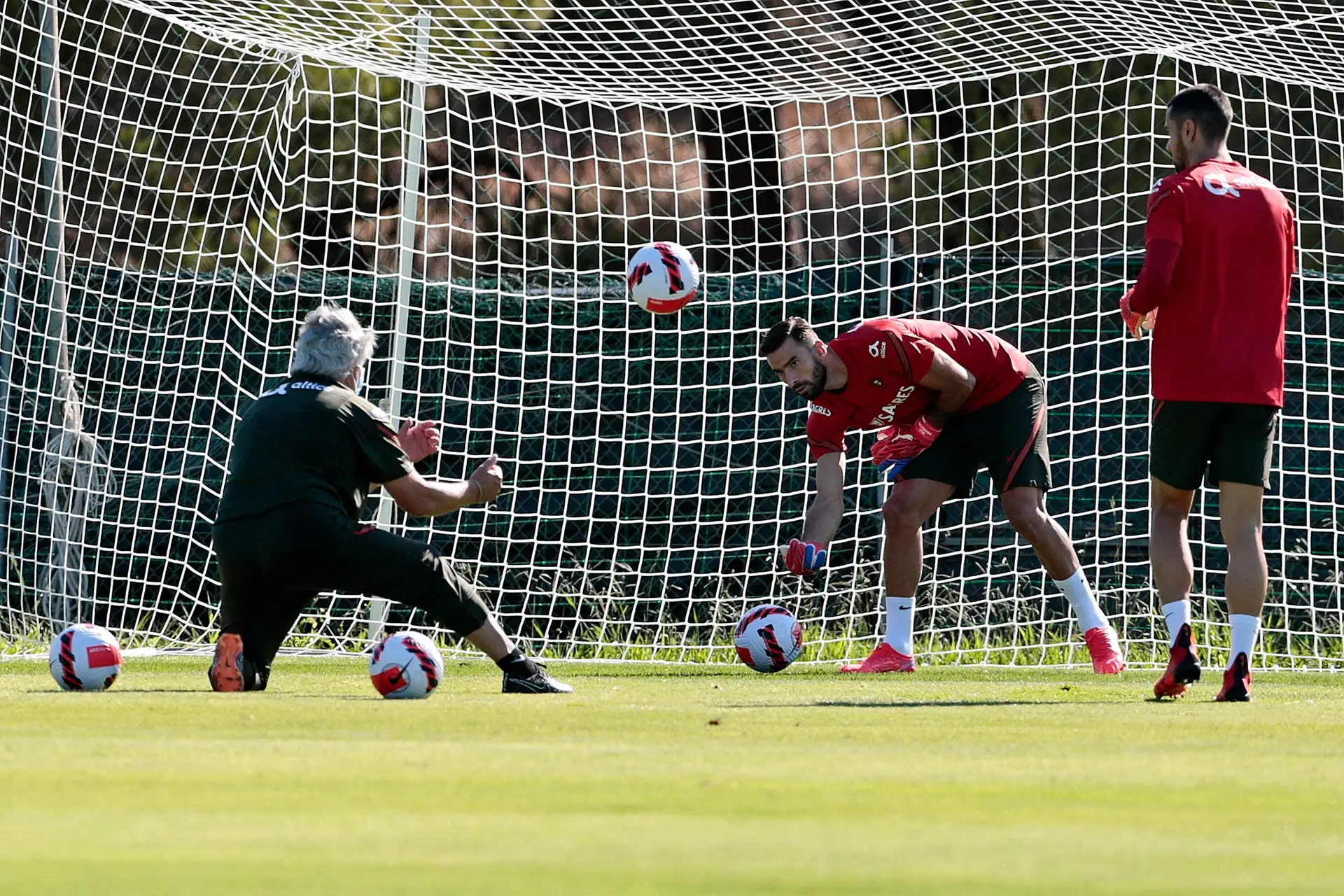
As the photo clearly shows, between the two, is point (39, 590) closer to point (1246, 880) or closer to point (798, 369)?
point (798, 369)

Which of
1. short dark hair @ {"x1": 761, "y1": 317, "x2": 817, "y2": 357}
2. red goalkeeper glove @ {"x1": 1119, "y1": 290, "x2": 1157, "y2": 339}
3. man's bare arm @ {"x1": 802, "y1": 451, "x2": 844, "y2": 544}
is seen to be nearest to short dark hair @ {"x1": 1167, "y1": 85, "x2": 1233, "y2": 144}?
red goalkeeper glove @ {"x1": 1119, "y1": 290, "x2": 1157, "y2": 339}

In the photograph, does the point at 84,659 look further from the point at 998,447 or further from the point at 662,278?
the point at 998,447

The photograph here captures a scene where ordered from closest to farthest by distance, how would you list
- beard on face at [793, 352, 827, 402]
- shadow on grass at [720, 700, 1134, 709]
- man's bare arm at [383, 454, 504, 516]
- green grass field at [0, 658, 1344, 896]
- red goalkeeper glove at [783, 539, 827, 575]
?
green grass field at [0, 658, 1344, 896] < shadow on grass at [720, 700, 1134, 709] < man's bare arm at [383, 454, 504, 516] < red goalkeeper glove at [783, 539, 827, 575] < beard on face at [793, 352, 827, 402]

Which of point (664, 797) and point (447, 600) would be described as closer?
point (664, 797)

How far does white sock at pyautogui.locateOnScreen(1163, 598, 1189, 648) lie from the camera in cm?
615

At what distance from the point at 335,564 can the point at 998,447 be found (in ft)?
8.81

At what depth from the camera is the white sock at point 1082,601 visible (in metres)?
7.85

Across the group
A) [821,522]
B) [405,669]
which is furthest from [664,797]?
[821,522]

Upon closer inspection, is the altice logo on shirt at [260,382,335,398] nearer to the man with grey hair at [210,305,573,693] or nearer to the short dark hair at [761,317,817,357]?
the man with grey hair at [210,305,573,693]

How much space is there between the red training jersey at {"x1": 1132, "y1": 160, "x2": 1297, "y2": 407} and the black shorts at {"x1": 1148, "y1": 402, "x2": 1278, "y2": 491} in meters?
0.04

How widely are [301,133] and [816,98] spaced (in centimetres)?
432

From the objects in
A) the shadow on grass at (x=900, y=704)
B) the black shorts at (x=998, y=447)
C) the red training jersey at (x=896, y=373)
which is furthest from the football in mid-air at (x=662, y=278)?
the shadow on grass at (x=900, y=704)

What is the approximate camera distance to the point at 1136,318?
21.0 feet

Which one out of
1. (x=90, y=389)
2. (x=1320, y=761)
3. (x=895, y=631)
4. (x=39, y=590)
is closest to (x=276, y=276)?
(x=90, y=389)
